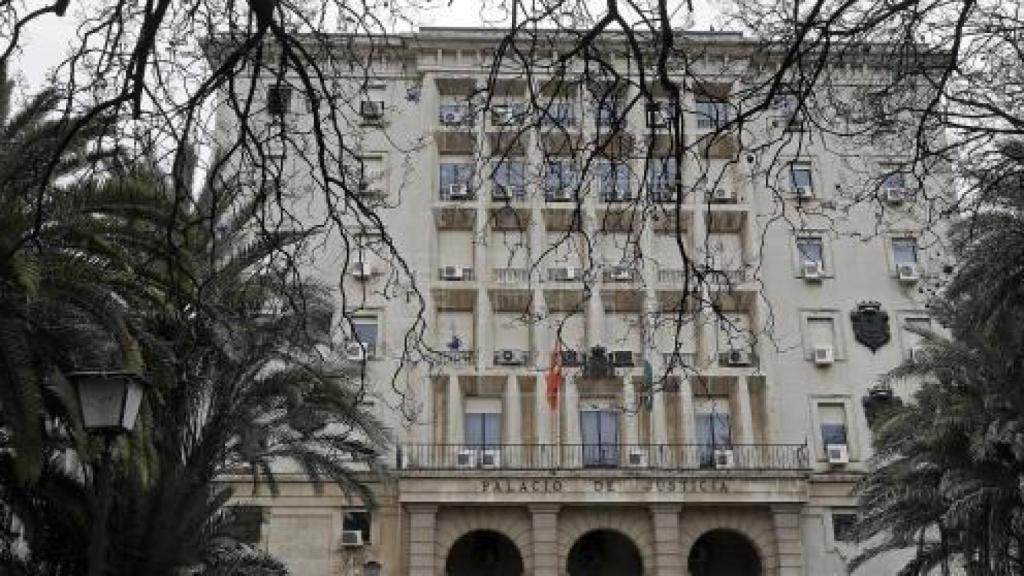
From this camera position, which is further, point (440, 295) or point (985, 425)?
point (440, 295)

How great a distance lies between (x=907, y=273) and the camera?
30.9 meters

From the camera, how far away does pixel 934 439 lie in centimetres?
2156

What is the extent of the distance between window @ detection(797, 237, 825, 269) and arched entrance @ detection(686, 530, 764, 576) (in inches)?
295

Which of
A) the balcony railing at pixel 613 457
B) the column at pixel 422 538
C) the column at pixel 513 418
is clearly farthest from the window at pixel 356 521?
the column at pixel 513 418

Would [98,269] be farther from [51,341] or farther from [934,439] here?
[934,439]

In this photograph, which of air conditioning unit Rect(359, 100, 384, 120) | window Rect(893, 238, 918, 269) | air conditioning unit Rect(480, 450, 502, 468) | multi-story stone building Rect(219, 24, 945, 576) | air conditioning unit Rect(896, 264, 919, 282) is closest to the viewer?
air conditioning unit Rect(359, 100, 384, 120)


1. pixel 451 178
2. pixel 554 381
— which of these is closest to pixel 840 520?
Result: pixel 554 381

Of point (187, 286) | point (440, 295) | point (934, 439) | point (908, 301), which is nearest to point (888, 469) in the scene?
point (934, 439)

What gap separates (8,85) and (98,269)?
10.1 feet

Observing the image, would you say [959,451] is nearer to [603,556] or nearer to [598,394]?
[598,394]

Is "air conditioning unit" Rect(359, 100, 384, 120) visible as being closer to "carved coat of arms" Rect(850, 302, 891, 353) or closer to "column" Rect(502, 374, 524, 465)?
"column" Rect(502, 374, 524, 465)

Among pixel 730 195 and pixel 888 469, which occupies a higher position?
pixel 730 195

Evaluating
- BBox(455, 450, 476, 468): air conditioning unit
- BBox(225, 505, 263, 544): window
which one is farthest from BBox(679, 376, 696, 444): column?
BBox(225, 505, 263, 544): window

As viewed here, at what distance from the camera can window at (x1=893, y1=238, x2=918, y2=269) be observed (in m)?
31.4
